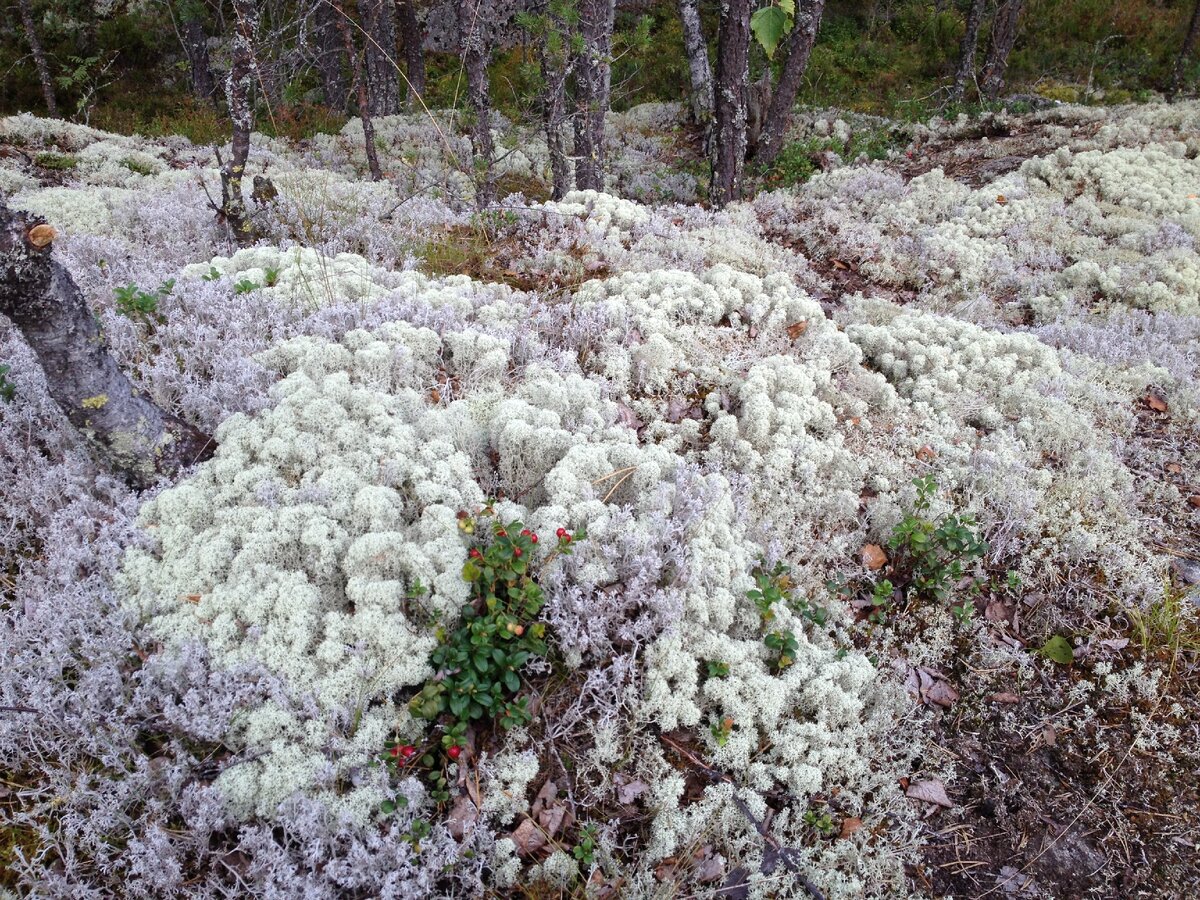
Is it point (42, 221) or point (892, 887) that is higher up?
point (42, 221)

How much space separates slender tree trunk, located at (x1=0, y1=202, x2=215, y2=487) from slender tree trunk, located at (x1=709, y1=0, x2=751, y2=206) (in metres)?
7.42

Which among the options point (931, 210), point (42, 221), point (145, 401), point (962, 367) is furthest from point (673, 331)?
point (931, 210)

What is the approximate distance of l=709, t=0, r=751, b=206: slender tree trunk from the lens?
28.1 ft

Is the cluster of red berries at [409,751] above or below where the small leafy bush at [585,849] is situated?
above

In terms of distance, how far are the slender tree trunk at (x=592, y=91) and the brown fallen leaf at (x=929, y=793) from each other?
6838mm

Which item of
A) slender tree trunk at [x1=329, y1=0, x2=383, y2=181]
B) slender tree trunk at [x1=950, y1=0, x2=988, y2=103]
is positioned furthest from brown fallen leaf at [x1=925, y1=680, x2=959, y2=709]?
slender tree trunk at [x1=950, y1=0, x2=988, y2=103]

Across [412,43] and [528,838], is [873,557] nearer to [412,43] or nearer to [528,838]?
[528,838]

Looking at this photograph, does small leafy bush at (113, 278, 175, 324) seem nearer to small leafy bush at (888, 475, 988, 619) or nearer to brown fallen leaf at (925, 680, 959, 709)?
small leafy bush at (888, 475, 988, 619)

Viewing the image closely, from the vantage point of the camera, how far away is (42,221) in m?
2.91

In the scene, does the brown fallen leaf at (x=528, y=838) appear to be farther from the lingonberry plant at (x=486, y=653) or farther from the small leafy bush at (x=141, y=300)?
the small leafy bush at (x=141, y=300)

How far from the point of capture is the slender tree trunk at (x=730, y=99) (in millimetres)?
8562

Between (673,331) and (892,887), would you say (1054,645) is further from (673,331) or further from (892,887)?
(673,331)

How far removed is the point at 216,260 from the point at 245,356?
4.90ft

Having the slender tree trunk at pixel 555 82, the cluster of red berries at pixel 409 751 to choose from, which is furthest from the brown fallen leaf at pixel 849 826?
the slender tree trunk at pixel 555 82
